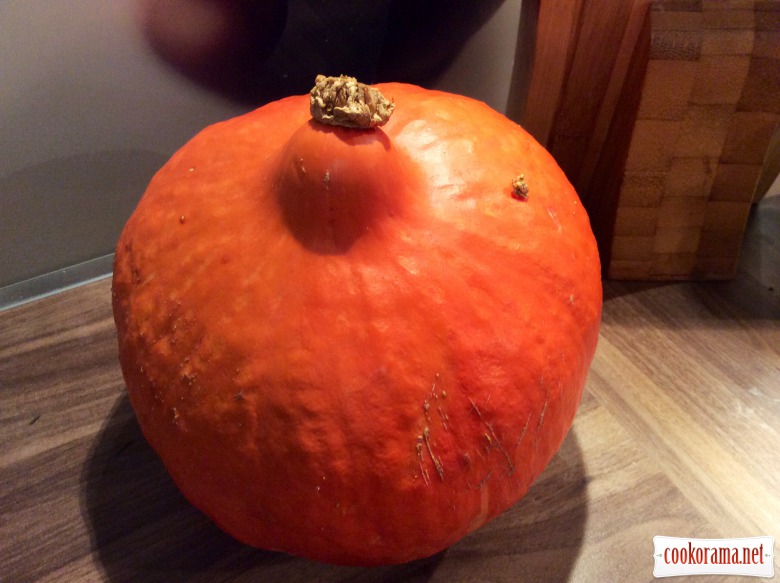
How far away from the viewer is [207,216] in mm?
485

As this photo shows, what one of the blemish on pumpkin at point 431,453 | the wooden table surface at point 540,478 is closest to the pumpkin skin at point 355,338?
the blemish on pumpkin at point 431,453

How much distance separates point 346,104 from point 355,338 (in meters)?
0.16

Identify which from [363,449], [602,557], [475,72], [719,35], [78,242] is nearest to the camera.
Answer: [363,449]

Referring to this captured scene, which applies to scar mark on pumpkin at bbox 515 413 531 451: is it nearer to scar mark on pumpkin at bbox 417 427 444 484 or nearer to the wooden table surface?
scar mark on pumpkin at bbox 417 427 444 484

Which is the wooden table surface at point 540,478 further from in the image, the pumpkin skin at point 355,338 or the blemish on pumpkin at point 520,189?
the blemish on pumpkin at point 520,189

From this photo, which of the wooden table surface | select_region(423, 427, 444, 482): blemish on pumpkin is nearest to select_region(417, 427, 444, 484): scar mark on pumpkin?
select_region(423, 427, 444, 482): blemish on pumpkin

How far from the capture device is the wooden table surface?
579mm

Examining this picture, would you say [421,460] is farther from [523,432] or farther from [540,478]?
[540,478]

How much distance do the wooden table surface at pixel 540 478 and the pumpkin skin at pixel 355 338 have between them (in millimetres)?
120

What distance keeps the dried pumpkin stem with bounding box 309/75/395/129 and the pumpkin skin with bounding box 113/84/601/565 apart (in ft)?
0.04

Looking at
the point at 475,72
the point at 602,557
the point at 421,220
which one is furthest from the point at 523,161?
the point at 475,72

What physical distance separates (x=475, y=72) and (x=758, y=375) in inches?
24.3

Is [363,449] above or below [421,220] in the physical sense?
below

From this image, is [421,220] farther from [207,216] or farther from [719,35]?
[719,35]
